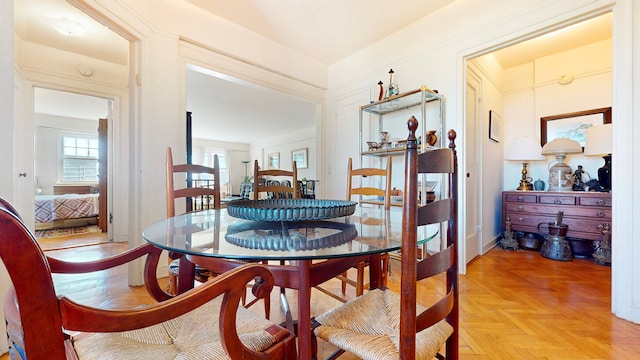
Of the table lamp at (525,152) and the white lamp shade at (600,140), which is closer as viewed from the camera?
the white lamp shade at (600,140)

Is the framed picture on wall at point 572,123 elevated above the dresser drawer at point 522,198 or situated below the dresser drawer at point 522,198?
above

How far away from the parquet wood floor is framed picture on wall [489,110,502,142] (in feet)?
4.99

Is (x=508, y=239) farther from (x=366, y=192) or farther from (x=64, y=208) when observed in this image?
(x=64, y=208)

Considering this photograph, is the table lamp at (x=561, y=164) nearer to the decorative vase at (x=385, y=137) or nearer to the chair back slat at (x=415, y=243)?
the decorative vase at (x=385, y=137)

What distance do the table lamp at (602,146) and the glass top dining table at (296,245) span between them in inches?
115

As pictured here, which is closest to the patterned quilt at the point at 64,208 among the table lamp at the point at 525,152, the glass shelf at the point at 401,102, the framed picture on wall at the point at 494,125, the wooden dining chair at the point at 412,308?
the glass shelf at the point at 401,102

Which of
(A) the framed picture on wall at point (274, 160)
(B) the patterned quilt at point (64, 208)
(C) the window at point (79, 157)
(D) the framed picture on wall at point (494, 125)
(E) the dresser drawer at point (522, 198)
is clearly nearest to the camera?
(E) the dresser drawer at point (522, 198)

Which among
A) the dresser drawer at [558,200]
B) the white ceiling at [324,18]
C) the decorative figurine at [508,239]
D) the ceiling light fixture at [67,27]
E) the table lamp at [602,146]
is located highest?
the white ceiling at [324,18]

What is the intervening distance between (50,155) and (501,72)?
9662 mm

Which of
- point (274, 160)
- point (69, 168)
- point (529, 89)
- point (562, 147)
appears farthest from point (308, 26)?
point (69, 168)

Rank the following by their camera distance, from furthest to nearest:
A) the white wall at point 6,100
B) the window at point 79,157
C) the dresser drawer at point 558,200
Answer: the window at point 79,157
the dresser drawer at point 558,200
the white wall at point 6,100

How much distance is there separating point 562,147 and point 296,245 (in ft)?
12.3

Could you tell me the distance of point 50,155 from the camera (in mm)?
6430

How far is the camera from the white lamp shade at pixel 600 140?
2627 millimetres
